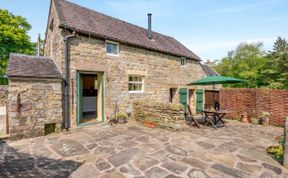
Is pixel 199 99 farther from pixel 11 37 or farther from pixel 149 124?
pixel 11 37

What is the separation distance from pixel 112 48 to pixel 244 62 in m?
26.9

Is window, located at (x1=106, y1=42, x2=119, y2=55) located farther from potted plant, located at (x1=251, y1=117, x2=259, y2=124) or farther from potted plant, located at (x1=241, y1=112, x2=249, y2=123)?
potted plant, located at (x1=251, y1=117, x2=259, y2=124)

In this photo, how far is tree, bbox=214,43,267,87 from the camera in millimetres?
23270

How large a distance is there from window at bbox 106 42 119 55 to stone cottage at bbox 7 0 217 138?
2.2 inches

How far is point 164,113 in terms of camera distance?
7.31m

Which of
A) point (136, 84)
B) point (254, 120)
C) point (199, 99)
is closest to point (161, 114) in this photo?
point (136, 84)

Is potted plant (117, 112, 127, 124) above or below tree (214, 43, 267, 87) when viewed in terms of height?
below

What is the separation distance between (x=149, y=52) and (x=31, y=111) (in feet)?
23.7

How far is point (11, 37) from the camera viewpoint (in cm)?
1706

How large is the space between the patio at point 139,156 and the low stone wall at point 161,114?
90cm

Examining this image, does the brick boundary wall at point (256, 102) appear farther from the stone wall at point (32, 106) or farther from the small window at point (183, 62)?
the stone wall at point (32, 106)

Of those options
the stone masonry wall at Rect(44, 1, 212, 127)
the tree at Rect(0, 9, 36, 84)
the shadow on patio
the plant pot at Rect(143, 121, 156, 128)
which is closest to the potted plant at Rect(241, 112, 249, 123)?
the stone masonry wall at Rect(44, 1, 212, 127)

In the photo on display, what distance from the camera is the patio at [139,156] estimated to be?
334 centimetres

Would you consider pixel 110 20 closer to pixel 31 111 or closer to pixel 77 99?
pixel 77 99
